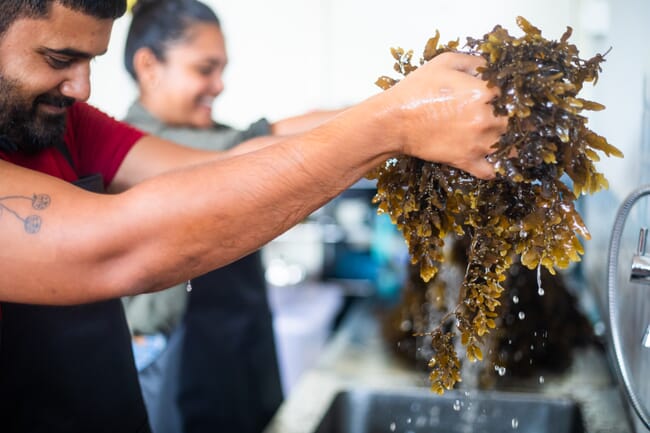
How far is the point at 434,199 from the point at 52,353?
76 centimetres

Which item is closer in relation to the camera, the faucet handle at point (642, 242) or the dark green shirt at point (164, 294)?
the faucet handle at point (642, 242)

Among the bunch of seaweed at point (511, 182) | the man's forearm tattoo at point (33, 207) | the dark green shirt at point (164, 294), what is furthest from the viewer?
the dark green shirt at point (164, 294)

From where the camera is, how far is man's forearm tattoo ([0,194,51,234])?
92 cm

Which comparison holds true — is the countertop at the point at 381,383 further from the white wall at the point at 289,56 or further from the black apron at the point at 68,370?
the white wall at the point at 289,56

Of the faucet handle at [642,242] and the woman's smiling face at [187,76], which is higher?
the woman's smiling face at [187,76]

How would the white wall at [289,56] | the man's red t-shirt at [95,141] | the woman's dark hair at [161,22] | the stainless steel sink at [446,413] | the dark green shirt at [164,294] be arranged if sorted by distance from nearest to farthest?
the man's red t-shirt at [95,141] → the stainless steel sink at [446,413] → the dark green shirt at [164,294] → the woman's dark hair at [161,22] → the white wall at [289,56]

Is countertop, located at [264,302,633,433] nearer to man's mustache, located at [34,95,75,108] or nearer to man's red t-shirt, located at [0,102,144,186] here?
man's red t-shirt, located at [0,102,144,186]

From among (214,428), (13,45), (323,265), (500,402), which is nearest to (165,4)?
(13,45)

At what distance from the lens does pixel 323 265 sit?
13.6ft

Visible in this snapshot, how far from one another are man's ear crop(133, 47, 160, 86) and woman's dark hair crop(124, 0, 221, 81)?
0.01 m

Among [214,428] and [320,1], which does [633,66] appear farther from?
[320,1]

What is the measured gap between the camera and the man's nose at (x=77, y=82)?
117cm

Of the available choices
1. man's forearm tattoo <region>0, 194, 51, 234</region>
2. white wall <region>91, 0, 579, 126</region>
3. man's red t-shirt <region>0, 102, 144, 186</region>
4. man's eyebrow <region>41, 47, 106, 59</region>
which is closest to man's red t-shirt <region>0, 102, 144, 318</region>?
man's red t-shirt <region>0, 102, 144, 186</region>

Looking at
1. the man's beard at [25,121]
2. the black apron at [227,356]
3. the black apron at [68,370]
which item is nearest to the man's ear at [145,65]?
the black apron at [227,356]
